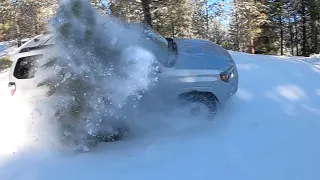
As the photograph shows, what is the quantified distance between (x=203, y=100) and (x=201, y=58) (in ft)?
2.36

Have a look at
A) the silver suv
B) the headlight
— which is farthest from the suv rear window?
the headlight

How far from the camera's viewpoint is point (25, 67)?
530 cm

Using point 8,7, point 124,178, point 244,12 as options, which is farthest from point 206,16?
point 124,178

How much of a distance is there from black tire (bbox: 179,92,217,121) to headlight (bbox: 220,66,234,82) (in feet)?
1.09

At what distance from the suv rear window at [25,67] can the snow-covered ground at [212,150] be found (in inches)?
34.7

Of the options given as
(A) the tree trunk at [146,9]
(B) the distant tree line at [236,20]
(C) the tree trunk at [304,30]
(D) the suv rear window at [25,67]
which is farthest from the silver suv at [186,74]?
(C) the tree trunk at [304,30]

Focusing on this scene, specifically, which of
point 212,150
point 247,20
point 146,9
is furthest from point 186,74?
point 247,20

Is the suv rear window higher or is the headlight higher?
the suv rear window

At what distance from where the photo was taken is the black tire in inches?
203

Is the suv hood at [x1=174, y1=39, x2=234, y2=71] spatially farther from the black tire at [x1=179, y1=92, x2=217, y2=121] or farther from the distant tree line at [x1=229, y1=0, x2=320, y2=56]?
the distant tree line at [x1=229, y1=0, x2=320, y2=56]

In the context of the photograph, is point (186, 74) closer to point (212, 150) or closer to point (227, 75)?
point (227, 75)

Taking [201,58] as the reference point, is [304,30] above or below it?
below

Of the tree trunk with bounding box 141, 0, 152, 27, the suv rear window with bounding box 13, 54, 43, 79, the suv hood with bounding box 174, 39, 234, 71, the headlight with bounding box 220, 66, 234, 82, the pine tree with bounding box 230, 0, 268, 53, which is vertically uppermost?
the suv rear window with bounding box 13, 54, 43, 79

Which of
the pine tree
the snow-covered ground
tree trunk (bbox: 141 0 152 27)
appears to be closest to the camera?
the snow-covered ground
